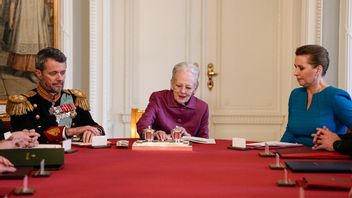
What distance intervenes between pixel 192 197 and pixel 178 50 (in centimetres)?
401

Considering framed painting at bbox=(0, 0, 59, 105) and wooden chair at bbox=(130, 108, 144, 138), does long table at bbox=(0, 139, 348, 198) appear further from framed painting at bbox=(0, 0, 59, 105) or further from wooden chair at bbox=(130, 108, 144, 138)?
framed painting at bbox=(0, 0, 59, 105)

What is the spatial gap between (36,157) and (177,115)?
5.56 feet

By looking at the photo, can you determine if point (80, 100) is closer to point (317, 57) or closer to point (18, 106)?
point (18, 106)

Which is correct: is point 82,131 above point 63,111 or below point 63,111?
below

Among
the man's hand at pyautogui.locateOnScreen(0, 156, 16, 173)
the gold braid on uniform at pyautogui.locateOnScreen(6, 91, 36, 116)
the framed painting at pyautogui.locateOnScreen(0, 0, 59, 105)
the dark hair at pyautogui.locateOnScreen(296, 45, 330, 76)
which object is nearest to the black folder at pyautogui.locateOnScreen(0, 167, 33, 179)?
the man's hand at pyautogui.locateOnScreen(0, 156, 16, 173)

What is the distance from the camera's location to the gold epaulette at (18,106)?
3.47 meters

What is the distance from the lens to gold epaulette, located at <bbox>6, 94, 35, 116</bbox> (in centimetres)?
347

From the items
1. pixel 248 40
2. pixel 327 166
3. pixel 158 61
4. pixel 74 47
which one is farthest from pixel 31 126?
pixel 248 40

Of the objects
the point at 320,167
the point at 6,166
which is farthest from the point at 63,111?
the point at 320,167

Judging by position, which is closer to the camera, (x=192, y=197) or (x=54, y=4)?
(x=192, y=197)

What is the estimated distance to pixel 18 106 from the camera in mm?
3479

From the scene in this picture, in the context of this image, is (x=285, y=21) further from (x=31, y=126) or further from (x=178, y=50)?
(x=31, y=126)

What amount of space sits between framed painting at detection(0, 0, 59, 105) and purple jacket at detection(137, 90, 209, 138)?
1.38 metres

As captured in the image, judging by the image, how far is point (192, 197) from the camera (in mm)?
1777
